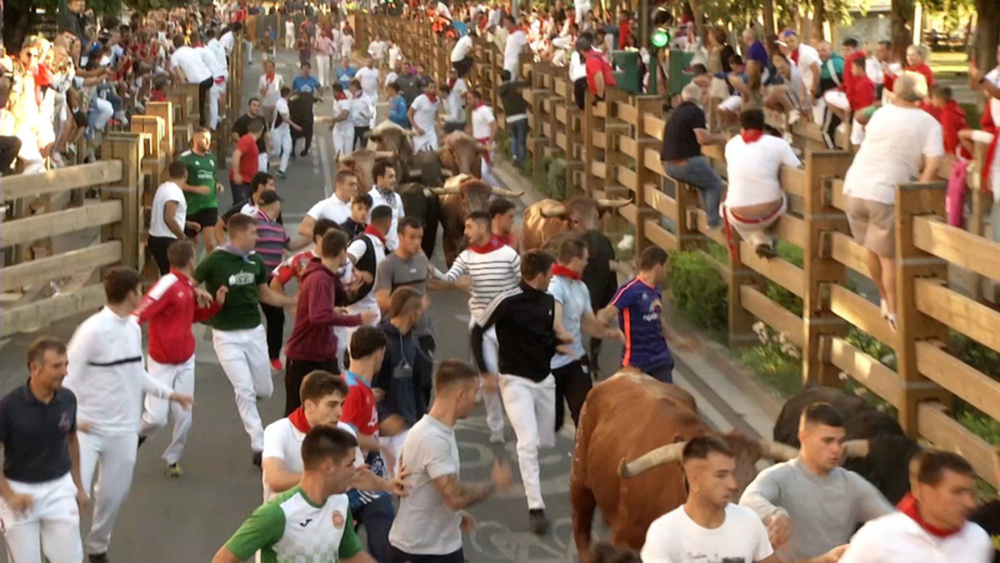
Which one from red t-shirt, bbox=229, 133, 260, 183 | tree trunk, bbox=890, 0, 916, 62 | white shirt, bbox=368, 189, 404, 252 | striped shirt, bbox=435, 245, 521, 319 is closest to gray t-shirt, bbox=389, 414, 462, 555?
striped shirt, bbox=435, 245, 521, 319

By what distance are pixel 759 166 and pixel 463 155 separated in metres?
6.66

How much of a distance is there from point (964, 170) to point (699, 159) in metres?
3.25

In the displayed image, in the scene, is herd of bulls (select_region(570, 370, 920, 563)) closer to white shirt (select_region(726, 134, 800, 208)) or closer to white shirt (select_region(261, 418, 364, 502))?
white shirt (select_region(261, 418, 364, 502))

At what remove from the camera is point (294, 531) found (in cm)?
638

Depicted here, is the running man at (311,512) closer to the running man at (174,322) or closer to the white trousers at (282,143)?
the running man at (174,322)

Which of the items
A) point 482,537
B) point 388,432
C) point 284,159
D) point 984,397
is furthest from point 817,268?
point 284,159

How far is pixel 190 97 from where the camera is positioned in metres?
24.6

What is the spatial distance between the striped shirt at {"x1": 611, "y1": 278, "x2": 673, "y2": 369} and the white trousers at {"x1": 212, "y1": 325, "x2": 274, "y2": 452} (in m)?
2.59

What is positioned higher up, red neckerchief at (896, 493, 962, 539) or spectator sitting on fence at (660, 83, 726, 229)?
spectator sitting on fence at (660, 83, 726, 229)

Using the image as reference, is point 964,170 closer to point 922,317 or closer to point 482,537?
point 922,317

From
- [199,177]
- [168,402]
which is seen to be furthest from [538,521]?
[199,177]

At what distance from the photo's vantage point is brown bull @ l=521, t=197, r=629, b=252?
14531mm

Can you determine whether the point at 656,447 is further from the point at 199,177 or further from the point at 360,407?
the point at 199,177

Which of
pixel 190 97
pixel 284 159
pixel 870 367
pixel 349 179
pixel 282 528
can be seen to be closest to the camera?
pixel 282 528
